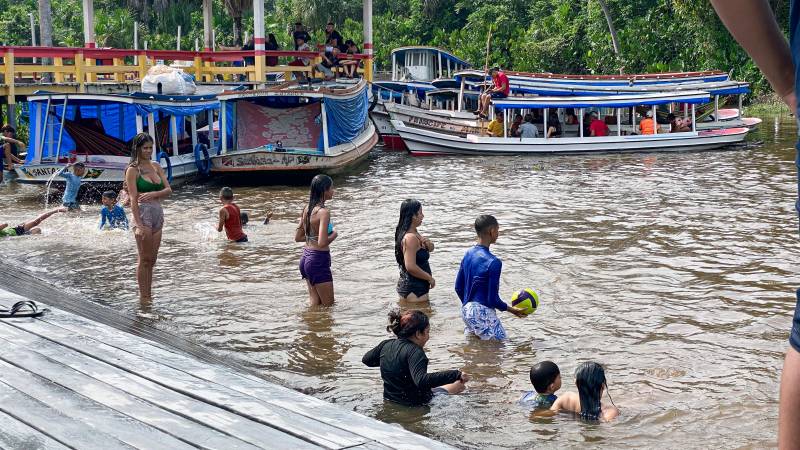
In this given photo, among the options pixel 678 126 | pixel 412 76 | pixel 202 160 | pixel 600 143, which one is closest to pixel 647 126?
pixel 678 126

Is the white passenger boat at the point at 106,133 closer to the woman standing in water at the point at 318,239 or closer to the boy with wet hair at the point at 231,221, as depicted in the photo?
the boy with wet hair at the point at 231,221

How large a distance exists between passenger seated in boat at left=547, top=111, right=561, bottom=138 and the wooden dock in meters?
22.1

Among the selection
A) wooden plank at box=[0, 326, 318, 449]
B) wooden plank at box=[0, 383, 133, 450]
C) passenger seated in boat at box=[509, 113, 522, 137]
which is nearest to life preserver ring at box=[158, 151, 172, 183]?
passenger seated in boat at box=[509, 113, 522, 137]

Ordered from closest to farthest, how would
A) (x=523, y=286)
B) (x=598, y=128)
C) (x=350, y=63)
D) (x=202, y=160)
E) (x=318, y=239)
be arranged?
(x=318, y=239)
(x=523, y=286)
(x=202, y=160)
(x=598, y=128)
(x=350, y=63)

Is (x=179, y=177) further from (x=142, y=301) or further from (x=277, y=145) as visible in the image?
(x=142, y=301)

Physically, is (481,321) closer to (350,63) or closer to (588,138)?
(588,138)

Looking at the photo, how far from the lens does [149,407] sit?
12.3 feet

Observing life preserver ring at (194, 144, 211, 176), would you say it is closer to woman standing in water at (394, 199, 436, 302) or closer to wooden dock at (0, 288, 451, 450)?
woman standing in water at (394, 199, 436, 302)

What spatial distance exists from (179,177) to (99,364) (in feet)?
53.1

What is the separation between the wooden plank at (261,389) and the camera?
11.3 ft

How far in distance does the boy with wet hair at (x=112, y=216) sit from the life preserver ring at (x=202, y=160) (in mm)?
5872

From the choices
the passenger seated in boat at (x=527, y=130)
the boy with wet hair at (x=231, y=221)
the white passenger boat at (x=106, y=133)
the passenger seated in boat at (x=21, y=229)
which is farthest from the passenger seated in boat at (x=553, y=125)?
the passenger seated in boat at (x=21, y=229)

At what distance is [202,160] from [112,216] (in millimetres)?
6227

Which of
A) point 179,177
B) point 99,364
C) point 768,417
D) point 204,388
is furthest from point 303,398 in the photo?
point 179,177
